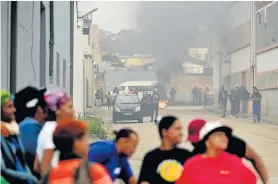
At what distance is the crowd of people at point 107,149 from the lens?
3605 millimetres

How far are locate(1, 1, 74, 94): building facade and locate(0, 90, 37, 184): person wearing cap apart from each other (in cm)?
201

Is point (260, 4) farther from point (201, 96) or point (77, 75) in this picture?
point (77, 75)

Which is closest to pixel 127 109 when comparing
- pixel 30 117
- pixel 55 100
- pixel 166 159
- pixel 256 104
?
pixel 256 104

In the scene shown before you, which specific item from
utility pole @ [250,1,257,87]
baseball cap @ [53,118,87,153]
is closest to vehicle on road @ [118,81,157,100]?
utility pole @ [250,1,257,87]

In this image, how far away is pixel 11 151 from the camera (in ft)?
14.0

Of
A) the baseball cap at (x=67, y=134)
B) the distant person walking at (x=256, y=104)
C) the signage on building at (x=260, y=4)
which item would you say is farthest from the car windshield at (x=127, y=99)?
the baseball cap at (x=67, y=134)

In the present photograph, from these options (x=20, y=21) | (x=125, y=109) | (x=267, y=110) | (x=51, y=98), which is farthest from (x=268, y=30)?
(x=51, y=98)

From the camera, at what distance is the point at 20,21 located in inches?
295

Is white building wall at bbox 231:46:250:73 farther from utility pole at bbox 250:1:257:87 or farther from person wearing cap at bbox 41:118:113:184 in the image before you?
person wearing cap at bbox 41:118:113:184

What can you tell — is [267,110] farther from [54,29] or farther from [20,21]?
[20,21]

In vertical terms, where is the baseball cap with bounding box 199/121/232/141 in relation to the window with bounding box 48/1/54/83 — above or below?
below

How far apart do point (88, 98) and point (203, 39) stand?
1041 centimetres

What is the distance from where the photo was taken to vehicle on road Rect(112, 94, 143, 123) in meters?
21.2

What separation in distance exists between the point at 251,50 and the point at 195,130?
25.5 meters
